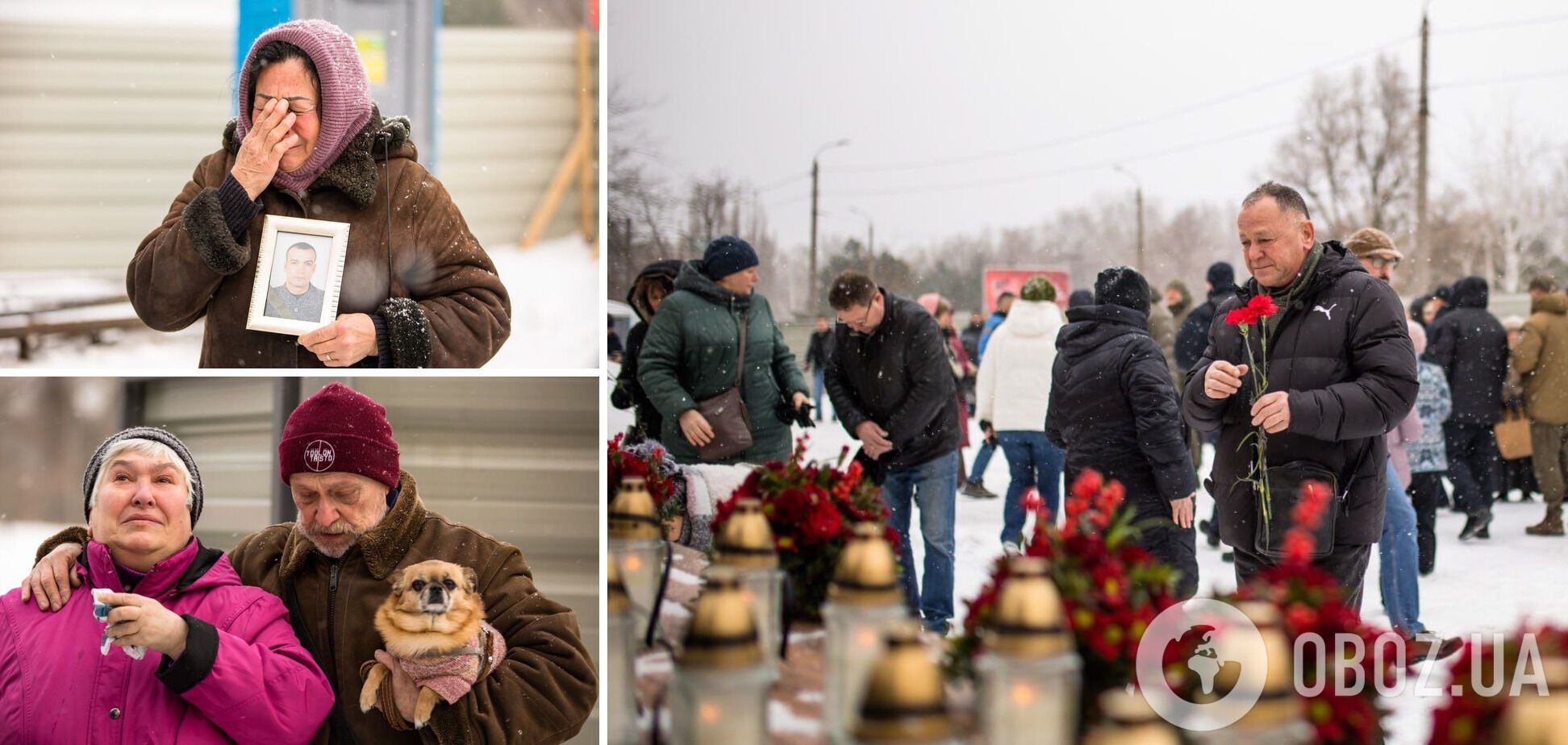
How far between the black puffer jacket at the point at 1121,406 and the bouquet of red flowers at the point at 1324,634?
61.2 inches

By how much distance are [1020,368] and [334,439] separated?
8.21 ft

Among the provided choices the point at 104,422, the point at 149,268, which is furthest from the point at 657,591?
the point at 104,422

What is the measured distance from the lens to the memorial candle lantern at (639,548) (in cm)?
146

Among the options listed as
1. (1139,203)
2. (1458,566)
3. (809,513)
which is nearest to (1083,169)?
(1139,203)

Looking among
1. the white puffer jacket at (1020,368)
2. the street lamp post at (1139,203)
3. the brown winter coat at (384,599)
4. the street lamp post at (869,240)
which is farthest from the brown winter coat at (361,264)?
the street lamp post at (1139,203)

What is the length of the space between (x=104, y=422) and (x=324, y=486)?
66cm

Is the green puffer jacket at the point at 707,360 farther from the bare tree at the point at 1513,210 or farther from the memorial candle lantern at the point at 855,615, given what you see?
the bare tree at the point at 1513,210

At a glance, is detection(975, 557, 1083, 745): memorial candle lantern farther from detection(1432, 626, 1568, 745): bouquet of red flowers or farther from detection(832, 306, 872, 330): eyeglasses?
detection(832, 306, 872, 330): eyeglasses

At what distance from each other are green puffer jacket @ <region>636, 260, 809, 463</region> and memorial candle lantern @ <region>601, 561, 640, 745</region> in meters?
1.39

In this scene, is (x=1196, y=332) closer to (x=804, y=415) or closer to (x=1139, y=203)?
(x=804, y=415)

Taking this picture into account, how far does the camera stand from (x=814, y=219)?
170 inches

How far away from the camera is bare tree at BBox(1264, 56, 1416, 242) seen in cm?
723

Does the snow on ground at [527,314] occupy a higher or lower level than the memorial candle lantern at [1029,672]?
higher

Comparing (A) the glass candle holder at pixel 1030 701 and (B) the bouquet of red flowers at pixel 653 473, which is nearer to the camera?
(A) the glass candle holder at pixel 1030 701
